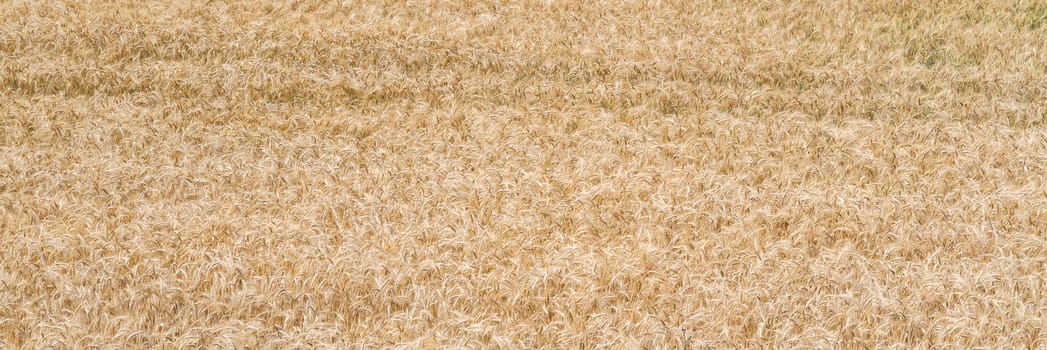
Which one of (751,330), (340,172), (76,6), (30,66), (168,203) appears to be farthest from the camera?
(76,6)

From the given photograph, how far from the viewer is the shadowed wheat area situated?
602 centimetres

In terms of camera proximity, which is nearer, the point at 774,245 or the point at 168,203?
the point at 774,245

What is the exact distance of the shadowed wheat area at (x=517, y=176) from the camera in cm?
602

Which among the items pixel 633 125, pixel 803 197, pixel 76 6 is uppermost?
pixel 803 197

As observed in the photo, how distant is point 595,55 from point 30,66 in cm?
616

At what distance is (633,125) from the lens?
9.62 meters

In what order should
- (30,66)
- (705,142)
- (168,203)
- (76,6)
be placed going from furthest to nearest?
(76,6) < (30,66) < (705,142) < (168,203)

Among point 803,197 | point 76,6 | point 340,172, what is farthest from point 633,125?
point 76,6

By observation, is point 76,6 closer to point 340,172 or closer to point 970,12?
point 340,172

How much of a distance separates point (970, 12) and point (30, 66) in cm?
1147

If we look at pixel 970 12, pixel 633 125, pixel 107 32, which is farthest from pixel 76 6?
pixel 970 12

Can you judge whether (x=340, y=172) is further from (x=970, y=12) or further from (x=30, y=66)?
(x=970, y=12)

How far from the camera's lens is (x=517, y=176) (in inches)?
315

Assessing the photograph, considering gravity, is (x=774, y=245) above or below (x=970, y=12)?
above
